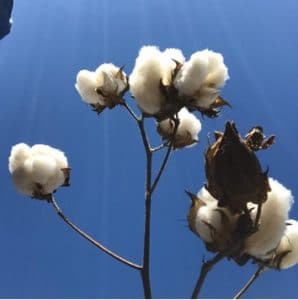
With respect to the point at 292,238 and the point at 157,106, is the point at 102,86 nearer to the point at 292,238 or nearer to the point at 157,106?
the point at 157,106

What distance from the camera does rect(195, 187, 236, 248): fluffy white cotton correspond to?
98 centimetres

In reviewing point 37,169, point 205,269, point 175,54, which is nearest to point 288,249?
point 205,269

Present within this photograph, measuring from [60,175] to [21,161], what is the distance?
5.5 inches

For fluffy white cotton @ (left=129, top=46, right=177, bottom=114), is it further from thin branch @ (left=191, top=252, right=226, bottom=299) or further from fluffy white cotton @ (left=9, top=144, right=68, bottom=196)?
thin branch @ (left=191, top=252, right=226, bottom=299)

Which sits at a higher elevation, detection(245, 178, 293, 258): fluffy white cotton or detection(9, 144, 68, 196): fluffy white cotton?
detection(9, 144, 68, 196): fluffy white cotton

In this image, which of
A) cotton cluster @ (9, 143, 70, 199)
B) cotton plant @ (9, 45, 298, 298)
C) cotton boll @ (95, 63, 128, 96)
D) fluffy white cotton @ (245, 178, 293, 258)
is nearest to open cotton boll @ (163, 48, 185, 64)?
cotton plant @ (9, 45, 298, 298)

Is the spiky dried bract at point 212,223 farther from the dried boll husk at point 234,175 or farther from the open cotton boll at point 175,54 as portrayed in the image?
the open cotton boll at point 175,54

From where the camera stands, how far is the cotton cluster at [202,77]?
138 centimetres

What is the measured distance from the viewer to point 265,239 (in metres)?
1.00

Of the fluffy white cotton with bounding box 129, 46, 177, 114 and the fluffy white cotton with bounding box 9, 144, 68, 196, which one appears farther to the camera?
the fluffy white cotton with bounding box 9, 144, 68, 196

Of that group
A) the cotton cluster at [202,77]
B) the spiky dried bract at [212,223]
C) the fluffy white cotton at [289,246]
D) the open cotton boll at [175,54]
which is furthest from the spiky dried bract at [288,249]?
the open cotton boll at [175,54]

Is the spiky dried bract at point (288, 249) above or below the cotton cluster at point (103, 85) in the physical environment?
below

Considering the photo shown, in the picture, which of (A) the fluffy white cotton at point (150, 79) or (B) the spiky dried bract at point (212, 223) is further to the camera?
(A) the fluffy white cotton at point (150, 79)

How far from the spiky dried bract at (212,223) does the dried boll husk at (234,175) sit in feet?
0.07
